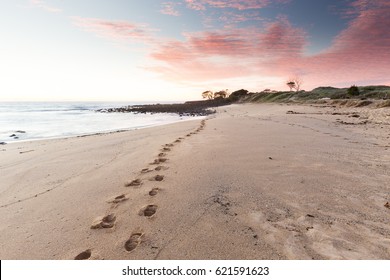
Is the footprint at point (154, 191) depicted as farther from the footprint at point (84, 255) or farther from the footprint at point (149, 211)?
the footprint at point (84, 255)

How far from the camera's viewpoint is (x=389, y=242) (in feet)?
7.57

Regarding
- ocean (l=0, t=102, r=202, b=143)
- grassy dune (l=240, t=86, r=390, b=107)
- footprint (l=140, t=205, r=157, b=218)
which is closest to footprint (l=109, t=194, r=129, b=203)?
footprint (l=140, t=205, r=157, b=218)

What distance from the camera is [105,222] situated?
287 cm

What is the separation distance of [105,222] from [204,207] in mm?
1190

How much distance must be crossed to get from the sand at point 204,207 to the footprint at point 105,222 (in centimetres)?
1

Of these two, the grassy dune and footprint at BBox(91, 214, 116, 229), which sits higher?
the grassy dune

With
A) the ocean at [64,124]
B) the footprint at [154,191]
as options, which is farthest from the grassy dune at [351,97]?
the footprint at [154,191]

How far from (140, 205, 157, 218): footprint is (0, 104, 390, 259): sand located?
0.04 ft

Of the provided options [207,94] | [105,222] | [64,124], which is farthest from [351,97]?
[207,94]

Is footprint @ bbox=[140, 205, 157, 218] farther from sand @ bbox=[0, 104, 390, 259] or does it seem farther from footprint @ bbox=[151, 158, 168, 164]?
footprint @ bbox=[151, 158, 168, 164]

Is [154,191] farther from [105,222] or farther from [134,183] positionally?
[105,222]

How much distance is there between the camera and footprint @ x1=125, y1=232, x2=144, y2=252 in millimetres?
2403
